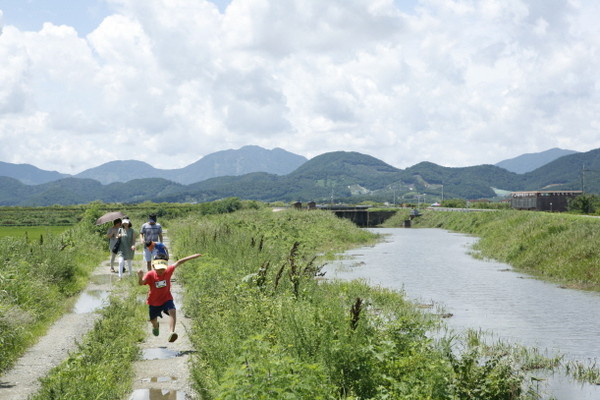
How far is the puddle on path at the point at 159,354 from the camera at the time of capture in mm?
10586

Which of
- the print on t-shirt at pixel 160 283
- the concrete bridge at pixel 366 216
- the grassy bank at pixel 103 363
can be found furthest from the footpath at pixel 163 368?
the concrete bridge at pixel 366 216

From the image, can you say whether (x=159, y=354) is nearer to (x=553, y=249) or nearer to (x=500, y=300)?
(x=500, y=300)

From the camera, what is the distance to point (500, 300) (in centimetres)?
2053

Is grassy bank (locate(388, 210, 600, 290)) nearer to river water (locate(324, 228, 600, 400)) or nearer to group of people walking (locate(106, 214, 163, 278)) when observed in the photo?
river water (locate(324, 228, 600, 400))

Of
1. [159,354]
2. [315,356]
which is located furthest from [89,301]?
[315,356]

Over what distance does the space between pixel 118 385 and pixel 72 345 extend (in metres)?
3.02

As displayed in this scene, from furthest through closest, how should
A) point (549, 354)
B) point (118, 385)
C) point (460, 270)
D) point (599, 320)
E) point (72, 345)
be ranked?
point (460, 270)
point (599, 320)
point (549, 354)
point (72, 345)
point (118, 385)

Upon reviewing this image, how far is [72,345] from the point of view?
1116 cm

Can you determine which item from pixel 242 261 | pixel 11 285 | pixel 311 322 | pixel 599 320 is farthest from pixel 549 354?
pixel 11 285

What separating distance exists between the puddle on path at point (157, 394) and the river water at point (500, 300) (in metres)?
6.51

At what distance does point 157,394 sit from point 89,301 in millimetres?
8642

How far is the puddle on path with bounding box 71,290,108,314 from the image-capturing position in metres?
14.9

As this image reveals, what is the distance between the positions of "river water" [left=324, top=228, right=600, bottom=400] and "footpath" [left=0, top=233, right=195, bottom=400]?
654 centimetres

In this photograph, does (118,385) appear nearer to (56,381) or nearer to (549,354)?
(56,381)
